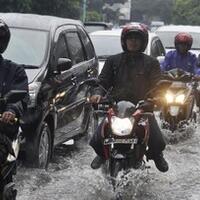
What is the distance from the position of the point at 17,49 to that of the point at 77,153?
1870mm

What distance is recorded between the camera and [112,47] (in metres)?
14.0

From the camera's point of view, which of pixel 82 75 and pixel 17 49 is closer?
pixel 17 49

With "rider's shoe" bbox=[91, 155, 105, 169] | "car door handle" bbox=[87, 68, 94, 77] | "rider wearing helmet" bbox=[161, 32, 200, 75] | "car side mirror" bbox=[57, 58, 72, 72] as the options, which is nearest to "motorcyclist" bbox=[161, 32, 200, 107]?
"rider wearing helmet" bbox=[161, 32, 200, 75]

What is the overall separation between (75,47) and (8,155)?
463 centimetres

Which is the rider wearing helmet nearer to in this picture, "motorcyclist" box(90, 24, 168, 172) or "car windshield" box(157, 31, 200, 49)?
"motorcyclist" box(90, 24, 168, 172)

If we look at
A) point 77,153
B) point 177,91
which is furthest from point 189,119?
point 77,153

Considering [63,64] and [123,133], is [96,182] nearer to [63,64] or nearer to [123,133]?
[123,133]

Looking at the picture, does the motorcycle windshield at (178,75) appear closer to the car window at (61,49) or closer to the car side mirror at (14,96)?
the car window at (61,49)

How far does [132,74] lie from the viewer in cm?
636

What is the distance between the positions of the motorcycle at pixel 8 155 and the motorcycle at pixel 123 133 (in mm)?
1194

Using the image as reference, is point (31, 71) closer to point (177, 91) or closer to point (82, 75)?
point (82, 75)

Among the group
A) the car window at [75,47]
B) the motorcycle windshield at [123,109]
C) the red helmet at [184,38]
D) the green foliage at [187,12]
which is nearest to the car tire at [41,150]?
the motorcycle windshield at [123,109]

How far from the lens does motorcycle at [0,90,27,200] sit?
4.16 m

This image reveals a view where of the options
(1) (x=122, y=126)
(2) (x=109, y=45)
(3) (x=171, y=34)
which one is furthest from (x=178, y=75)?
(3) (x=171, y=34)
